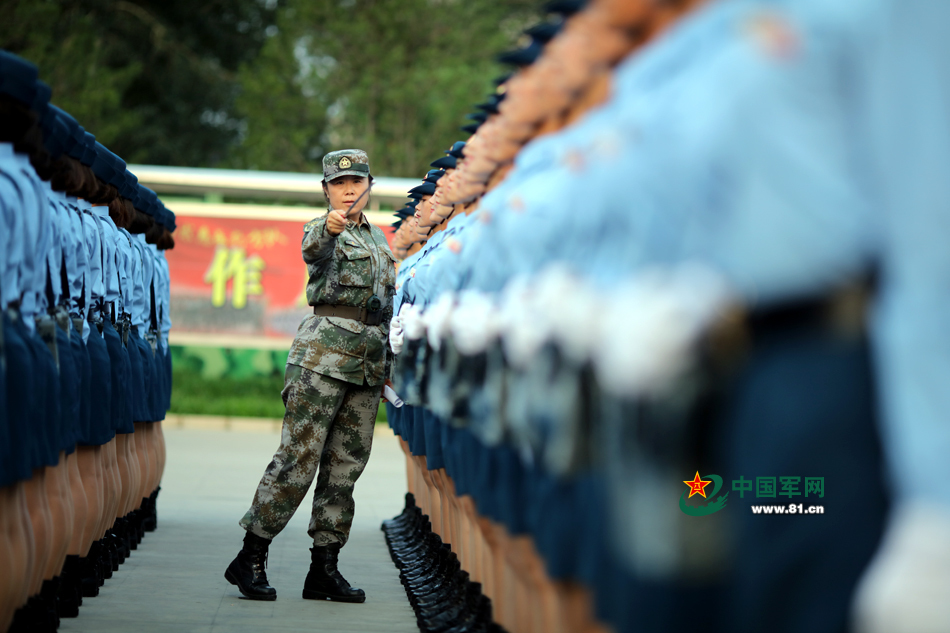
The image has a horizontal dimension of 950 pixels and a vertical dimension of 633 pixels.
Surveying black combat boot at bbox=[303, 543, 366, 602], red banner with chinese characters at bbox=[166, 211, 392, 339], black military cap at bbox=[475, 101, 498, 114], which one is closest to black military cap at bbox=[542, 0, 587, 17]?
black military cap at bbox=[475, 101, 498, 114]

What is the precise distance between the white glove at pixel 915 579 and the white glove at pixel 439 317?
230 cm

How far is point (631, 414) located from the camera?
1.81 metres

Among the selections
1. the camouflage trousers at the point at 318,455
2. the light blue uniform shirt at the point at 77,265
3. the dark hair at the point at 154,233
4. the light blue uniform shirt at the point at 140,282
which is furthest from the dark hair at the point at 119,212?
the camouflage trousers at the point at 318,455

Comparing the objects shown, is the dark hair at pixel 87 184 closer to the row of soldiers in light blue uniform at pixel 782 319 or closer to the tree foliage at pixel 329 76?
the row of soldiers in light blue uniform at pixel 782 319

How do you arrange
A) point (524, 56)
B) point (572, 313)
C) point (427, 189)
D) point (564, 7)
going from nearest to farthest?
1. point (572, 313)
2. point (564, 7)
3. point (524, 56)
4. point (427, 189)

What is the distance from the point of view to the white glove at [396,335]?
16.4 feet

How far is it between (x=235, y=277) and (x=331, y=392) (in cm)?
998

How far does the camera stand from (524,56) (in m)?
2.98

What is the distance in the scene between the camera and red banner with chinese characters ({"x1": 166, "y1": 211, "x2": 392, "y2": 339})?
14461 millimetres

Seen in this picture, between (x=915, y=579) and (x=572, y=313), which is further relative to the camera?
(x=572, y=313)

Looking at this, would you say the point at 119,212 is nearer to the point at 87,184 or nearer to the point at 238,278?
the point at 87,184

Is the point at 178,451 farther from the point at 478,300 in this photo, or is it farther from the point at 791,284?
the point at 791,284

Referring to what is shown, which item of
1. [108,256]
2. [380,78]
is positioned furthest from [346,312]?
[380,78]

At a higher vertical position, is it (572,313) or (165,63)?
(165,63)
